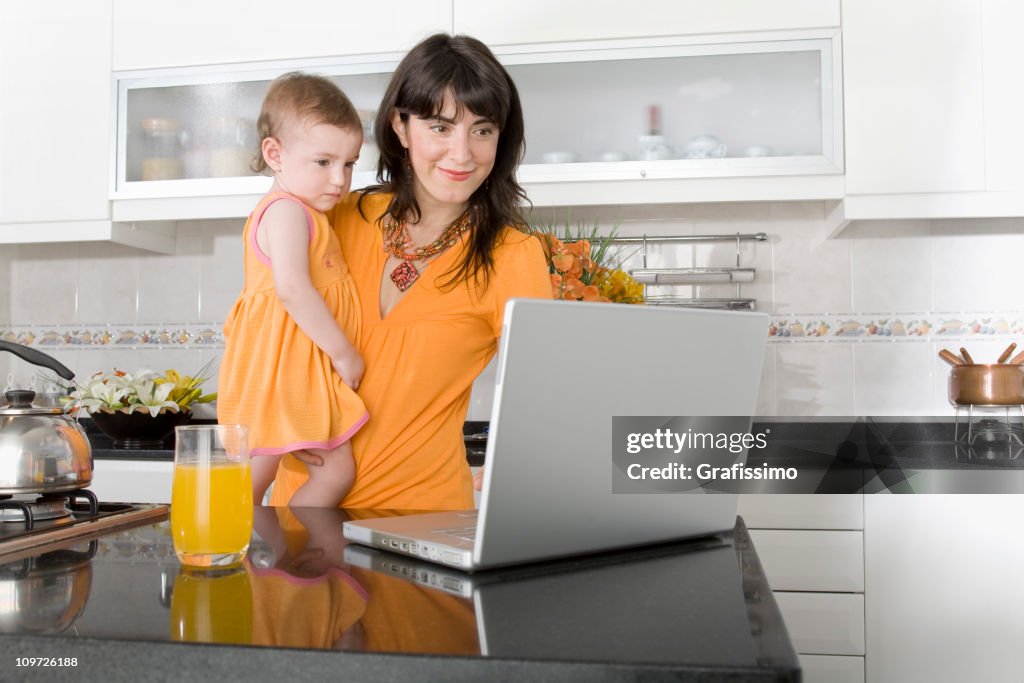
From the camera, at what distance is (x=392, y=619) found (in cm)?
65

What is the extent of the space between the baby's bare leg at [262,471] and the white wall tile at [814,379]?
165 cm

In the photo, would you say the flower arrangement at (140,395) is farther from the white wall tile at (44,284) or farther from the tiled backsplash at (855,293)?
the tiled backsplash at (855,293)

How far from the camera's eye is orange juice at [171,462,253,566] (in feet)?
2.69

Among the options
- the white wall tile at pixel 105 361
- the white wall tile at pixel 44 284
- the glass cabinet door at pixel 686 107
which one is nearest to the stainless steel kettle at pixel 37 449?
the glass cabinet door at pixel 686 107

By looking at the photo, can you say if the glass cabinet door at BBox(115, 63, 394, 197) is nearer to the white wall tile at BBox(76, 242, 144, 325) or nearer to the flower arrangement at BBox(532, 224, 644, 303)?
the white wall tile at BBox(76, 242, 144, 325)

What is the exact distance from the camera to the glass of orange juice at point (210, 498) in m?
0.82

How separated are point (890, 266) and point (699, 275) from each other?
53 centimetres

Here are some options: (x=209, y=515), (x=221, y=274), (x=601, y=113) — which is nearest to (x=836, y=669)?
(x=601, y=113)

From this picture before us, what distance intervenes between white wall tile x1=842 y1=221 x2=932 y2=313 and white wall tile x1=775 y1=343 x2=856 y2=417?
0.15m

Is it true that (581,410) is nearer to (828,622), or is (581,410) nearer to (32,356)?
(32,356)

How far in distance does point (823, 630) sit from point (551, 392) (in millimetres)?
1729

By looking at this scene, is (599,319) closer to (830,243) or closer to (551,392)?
(551,392)

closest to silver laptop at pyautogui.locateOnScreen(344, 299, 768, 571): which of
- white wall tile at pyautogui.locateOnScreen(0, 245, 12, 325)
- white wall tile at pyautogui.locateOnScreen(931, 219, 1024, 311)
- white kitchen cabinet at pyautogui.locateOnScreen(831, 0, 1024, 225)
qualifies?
white kitchen cabinet at pyautogui.locateOnScreen(831, 0, 1024, 225)

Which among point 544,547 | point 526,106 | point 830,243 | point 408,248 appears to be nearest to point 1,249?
point 526,106
